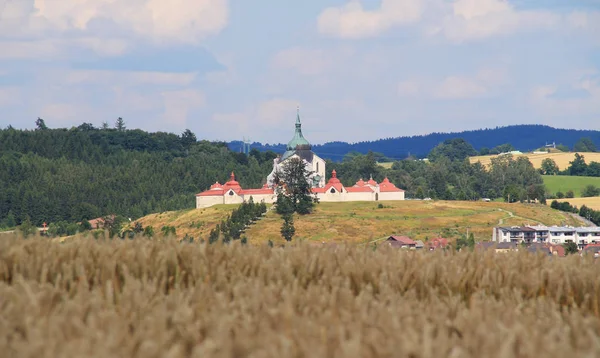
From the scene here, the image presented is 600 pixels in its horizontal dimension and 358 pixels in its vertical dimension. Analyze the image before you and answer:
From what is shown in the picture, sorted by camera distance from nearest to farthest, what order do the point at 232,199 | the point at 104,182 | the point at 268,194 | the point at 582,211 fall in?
the point at 268,194
the point at 232,199
the point at 582,211
the point at 104,182

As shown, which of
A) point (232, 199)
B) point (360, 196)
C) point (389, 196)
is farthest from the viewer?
point (389, 196)

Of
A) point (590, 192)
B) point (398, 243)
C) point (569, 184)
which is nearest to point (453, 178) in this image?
point (569, 184)

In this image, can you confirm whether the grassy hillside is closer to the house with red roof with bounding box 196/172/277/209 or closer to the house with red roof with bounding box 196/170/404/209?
the house with red roof with bounding box 196/172/277/209

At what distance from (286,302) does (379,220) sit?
340ft

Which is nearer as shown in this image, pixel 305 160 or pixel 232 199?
pixel 232 199

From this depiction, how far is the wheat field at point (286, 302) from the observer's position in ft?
17.1

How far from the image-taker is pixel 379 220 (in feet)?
359

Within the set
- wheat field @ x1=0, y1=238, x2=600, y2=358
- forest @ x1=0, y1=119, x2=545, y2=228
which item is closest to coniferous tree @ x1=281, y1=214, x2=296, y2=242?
forest @ x1=0, y1=119, x2=545, y2=228

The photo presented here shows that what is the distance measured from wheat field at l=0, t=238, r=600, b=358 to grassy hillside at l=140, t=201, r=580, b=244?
87499 millimetres

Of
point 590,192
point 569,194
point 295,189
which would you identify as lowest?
point 569,194

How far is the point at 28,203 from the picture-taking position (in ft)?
493

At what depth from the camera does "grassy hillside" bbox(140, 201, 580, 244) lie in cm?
10375

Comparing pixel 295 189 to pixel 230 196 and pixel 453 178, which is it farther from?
pixel 453 178

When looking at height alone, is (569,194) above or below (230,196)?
below
